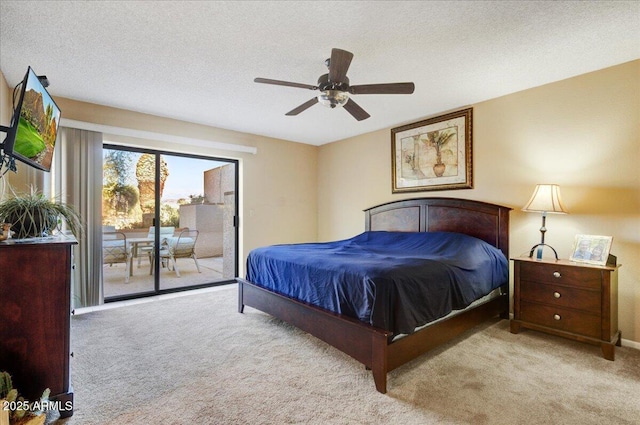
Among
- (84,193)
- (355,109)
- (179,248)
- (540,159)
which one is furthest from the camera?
(179,248)

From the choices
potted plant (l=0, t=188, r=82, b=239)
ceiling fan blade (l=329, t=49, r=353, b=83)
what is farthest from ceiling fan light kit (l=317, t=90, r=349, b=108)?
potted plant (l=0, t=188, r=82, b=239)

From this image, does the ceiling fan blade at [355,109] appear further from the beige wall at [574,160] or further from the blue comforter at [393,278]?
the beige wall at [574,160]

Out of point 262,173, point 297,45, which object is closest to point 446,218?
point 297,45

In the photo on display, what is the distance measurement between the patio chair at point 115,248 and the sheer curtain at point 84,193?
1.69 feet

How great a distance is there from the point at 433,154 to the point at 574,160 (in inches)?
59.0

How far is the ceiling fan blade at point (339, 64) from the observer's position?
2.01 metres

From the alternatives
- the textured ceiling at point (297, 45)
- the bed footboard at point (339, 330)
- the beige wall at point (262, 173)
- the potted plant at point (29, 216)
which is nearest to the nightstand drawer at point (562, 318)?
the bed footboard at point (339, 330)

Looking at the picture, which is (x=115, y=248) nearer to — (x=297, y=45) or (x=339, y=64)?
(x=297, y=45)

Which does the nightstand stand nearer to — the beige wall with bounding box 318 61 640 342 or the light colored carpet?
the light colored carpet

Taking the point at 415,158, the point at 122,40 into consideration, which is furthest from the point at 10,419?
the point at 415,158

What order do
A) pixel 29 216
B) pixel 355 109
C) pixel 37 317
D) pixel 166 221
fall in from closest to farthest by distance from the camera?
pixel 37 317
pixel 29 216
pixel 355 109
pixel 166 221

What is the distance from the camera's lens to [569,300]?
8.45 ft

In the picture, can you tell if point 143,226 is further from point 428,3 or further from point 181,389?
point 428,3

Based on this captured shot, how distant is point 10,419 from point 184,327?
1638mm
